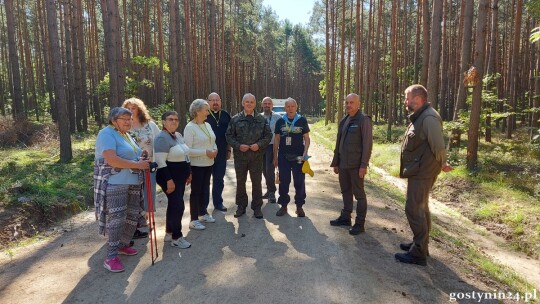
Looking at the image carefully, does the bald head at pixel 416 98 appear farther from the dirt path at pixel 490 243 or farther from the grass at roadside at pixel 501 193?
the grass at roadside at pixel 501 193

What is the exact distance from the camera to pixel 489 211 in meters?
9.00

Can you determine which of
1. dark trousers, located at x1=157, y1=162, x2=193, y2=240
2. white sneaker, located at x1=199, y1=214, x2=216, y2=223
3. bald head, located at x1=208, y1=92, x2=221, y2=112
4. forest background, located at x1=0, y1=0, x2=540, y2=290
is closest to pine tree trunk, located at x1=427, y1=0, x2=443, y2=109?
forest background, located at x1=0, y1=0, x2=540, y2=290

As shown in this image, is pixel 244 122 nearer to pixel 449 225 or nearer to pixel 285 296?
pixel 285 296

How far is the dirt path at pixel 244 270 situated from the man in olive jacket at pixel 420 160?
44 centimetres

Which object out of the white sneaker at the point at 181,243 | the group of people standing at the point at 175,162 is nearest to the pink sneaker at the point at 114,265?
the group of people standing at the point at 175,162

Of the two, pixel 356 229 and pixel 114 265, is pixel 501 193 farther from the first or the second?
pixel 114 265

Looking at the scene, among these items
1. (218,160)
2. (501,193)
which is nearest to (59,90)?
(218,160)

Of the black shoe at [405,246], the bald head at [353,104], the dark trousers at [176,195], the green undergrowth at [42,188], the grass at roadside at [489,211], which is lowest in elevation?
the grass at roadside at [489,211]

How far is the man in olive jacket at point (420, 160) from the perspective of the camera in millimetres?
4504

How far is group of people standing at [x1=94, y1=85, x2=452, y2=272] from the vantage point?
4387 millimetres

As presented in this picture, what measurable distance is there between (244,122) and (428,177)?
10.0 feet

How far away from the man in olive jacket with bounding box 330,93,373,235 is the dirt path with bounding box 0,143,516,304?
585mm

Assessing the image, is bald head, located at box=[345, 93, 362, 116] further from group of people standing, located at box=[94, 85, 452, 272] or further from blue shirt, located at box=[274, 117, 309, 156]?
blue shirt, located at box=[274, 117, 309, 156]

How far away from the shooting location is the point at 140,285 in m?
4.10
